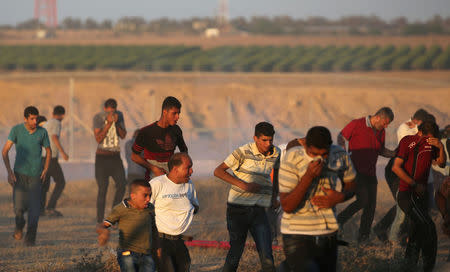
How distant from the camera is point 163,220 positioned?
5.68 metres

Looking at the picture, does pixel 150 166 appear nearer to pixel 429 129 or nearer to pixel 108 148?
pixel 429 129

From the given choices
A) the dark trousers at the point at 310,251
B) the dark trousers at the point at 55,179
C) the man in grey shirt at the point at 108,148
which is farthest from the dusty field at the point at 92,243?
the dark trousers at the point at 310,251

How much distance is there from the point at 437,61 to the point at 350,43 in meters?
17.4

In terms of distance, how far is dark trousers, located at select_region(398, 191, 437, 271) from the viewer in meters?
6.79

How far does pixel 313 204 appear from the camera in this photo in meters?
4.80

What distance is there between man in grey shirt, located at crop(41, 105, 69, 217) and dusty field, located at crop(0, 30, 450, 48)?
51.6 meters

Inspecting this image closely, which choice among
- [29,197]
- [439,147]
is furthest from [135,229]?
[29,197]

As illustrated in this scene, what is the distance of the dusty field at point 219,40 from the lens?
2532 inches

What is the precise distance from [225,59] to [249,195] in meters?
45.6

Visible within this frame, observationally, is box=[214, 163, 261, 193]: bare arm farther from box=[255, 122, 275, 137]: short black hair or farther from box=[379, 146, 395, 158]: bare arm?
box=[379, 146, 395, 158]: bare arm

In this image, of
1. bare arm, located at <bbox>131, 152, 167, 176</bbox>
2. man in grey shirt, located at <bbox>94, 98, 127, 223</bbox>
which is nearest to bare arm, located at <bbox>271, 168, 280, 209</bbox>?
bare arm, located at <bbox>131, 152, 167, 176</bbox>

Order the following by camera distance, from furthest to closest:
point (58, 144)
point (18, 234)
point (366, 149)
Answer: point (58, 144)
point (18, 234)
point (366, 149)

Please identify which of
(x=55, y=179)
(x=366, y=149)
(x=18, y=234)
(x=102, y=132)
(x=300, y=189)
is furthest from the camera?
(x=55, y=179)

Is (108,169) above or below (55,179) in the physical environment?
above
